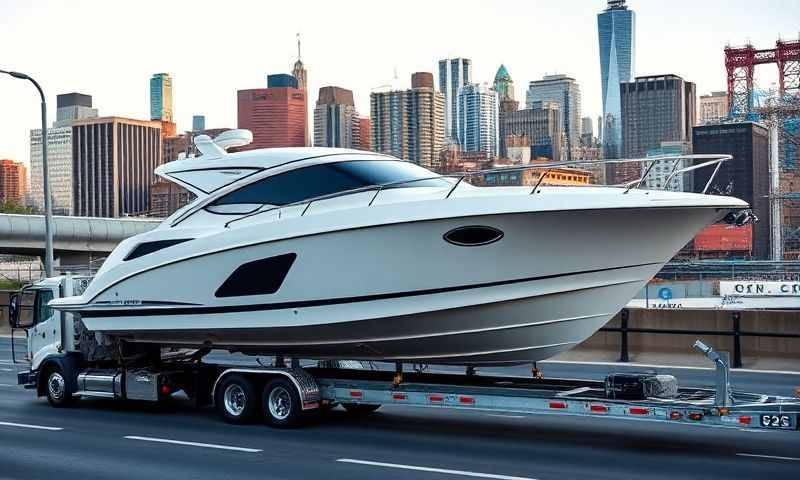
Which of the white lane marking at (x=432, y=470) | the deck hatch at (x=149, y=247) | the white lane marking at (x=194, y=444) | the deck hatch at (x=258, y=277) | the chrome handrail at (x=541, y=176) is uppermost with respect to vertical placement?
the chrome handrail at (x=541, y=176)

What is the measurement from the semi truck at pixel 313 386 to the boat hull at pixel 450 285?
0.47 meters

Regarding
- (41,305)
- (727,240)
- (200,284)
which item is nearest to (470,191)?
(200,284)

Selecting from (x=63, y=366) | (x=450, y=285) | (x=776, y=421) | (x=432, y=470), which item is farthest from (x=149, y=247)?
(x=776, y=421)

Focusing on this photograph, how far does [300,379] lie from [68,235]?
5918cm

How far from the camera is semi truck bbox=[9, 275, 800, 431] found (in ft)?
38.7

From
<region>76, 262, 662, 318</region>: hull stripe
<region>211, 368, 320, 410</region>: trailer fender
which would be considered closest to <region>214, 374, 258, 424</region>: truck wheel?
<region>211, 368, 320, 410</region>: trailer fender

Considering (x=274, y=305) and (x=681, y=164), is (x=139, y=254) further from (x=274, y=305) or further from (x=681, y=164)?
(x=681, y=164)

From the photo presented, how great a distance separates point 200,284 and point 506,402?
182 inches

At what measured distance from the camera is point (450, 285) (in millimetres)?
13102

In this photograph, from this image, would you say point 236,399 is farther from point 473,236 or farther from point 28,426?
point 473,236

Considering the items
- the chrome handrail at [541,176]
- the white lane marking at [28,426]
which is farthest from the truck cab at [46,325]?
the chrome handrail at [541,176]

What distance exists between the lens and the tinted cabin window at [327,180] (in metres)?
14.6

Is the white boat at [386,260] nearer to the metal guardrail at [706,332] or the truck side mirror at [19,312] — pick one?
the truck side mirror at [19,312]

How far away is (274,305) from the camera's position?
1430 cm
